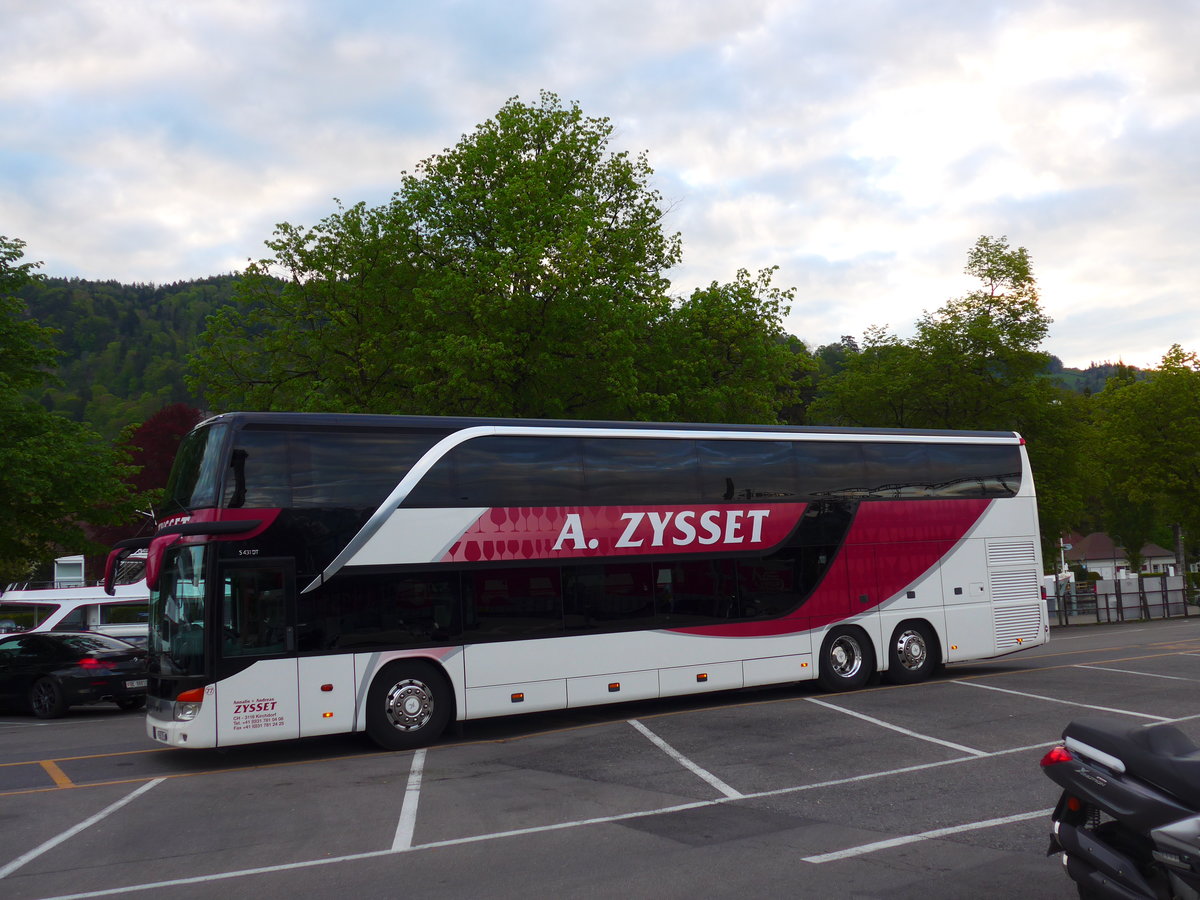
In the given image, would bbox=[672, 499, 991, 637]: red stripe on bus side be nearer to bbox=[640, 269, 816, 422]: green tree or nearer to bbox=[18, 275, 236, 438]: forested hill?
bbox=[640, 269, 816, 422]: green tree

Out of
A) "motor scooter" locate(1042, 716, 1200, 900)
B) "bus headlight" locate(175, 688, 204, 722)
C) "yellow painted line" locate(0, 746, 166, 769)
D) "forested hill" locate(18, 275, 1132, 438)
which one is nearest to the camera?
"motor scooter" locate(1042, 716, 1200, 900)

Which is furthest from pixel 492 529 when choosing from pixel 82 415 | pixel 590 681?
pixel 82 415

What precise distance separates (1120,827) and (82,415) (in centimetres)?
11260

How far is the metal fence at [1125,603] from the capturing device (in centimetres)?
4044

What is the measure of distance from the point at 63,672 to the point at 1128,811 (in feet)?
58.6

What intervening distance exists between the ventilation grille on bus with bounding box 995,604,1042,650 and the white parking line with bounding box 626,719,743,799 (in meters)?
7.87

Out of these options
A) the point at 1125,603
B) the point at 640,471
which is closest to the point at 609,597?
the point at 640,471

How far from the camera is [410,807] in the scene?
370 inches

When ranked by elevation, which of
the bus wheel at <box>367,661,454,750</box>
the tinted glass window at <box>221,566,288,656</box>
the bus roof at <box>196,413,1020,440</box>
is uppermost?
the bus roof at <box>196,413,1020,440</box>

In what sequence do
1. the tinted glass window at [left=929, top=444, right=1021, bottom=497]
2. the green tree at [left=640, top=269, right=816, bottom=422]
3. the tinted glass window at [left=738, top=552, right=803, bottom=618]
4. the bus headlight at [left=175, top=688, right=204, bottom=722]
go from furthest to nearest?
the green tree at [left=640, top=269, right=816, bottom=422], the tinted glass window at [left=929, top=444, right=1021, bottom=497], the tinted glass window at [left=738, top=552, right=803, bottom=618], the bus headlight at [left=175, top=688, right=204, bottom=722]

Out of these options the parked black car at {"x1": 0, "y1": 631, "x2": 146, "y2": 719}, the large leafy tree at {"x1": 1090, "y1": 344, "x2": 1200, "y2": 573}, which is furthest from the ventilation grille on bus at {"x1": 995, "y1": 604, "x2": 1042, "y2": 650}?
the large leafy tree at {"x1": 1090, "y1": 344, "x2": 1200, "y2": 573}

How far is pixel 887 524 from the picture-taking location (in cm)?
1747

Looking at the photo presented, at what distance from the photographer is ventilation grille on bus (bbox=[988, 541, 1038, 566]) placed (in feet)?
61.5

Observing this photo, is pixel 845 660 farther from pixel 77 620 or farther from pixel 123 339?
pixel 123 339
